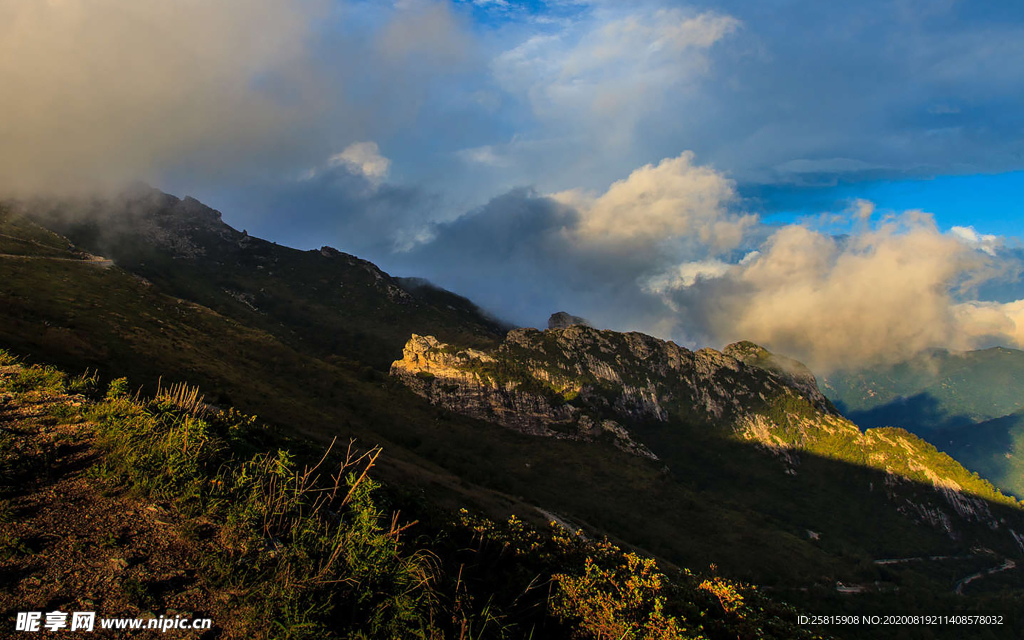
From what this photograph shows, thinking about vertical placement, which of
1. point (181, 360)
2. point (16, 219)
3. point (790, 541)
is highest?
point (16, 219)

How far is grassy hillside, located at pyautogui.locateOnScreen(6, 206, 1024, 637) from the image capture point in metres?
71.4

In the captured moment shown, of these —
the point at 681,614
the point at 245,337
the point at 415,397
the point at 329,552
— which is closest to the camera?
the point at 329,552

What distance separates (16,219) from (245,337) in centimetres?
14471

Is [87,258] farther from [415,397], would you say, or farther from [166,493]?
[166,493]

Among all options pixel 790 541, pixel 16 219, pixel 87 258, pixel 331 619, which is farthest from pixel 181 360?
pixel 16 219

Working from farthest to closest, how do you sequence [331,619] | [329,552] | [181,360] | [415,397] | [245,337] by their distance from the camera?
[415,397] → [245,337] → [181,360] → [329,552] → [331,619]

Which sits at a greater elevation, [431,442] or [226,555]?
[226,555]

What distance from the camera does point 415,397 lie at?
182m

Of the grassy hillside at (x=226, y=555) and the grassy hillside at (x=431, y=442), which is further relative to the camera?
the grassy hillside at (x=431, y=442)

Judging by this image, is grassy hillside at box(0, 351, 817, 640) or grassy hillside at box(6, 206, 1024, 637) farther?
grassy hillside at box(6, 206, 1024, 637)

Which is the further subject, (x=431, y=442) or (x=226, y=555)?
(x=431, y=442)

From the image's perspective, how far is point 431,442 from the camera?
5625 inches

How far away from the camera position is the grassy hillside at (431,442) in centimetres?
7138

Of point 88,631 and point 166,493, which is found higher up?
point 166,493
